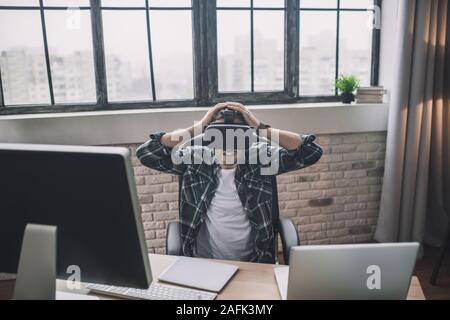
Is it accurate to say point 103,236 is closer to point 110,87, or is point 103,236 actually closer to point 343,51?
point 110,87

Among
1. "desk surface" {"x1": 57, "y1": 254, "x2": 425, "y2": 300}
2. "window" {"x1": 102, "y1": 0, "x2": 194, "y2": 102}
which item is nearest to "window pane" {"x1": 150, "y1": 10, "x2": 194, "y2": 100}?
"window" {"x1": 102, "y1": 0, "x2": 194, "y2": 102}

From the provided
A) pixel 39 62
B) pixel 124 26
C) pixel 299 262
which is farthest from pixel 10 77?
pixel 299 262

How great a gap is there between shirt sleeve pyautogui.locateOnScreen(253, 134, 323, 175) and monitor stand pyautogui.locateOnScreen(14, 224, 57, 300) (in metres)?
1.12

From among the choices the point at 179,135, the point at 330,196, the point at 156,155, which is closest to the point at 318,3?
the point at 330,196

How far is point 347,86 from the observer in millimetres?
2965

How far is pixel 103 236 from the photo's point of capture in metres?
0.91

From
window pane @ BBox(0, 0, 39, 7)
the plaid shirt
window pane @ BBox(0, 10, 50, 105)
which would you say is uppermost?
window pane @ BBox(0, 0, 39, 7)

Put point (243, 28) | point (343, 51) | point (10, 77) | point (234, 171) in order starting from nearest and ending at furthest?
point (234, 171) < point (10, 77) < point (243, 28) < point (343, 51)

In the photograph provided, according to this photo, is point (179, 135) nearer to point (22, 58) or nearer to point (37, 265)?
point (37, 265)

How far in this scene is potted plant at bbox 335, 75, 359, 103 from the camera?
2961 millimetres

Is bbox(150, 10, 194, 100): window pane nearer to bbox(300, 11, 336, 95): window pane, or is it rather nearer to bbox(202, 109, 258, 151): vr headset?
bbox(300, 11, 336, 95): window pane

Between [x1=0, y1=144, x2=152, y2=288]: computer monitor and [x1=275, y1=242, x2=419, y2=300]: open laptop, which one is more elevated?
[x1=0, y1=144, x2=152, y2=288]: computer monitor

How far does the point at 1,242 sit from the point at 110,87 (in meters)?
1.96

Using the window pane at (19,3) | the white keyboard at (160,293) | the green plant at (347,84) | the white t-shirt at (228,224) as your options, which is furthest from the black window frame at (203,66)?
the white keyboard at (160,293)
